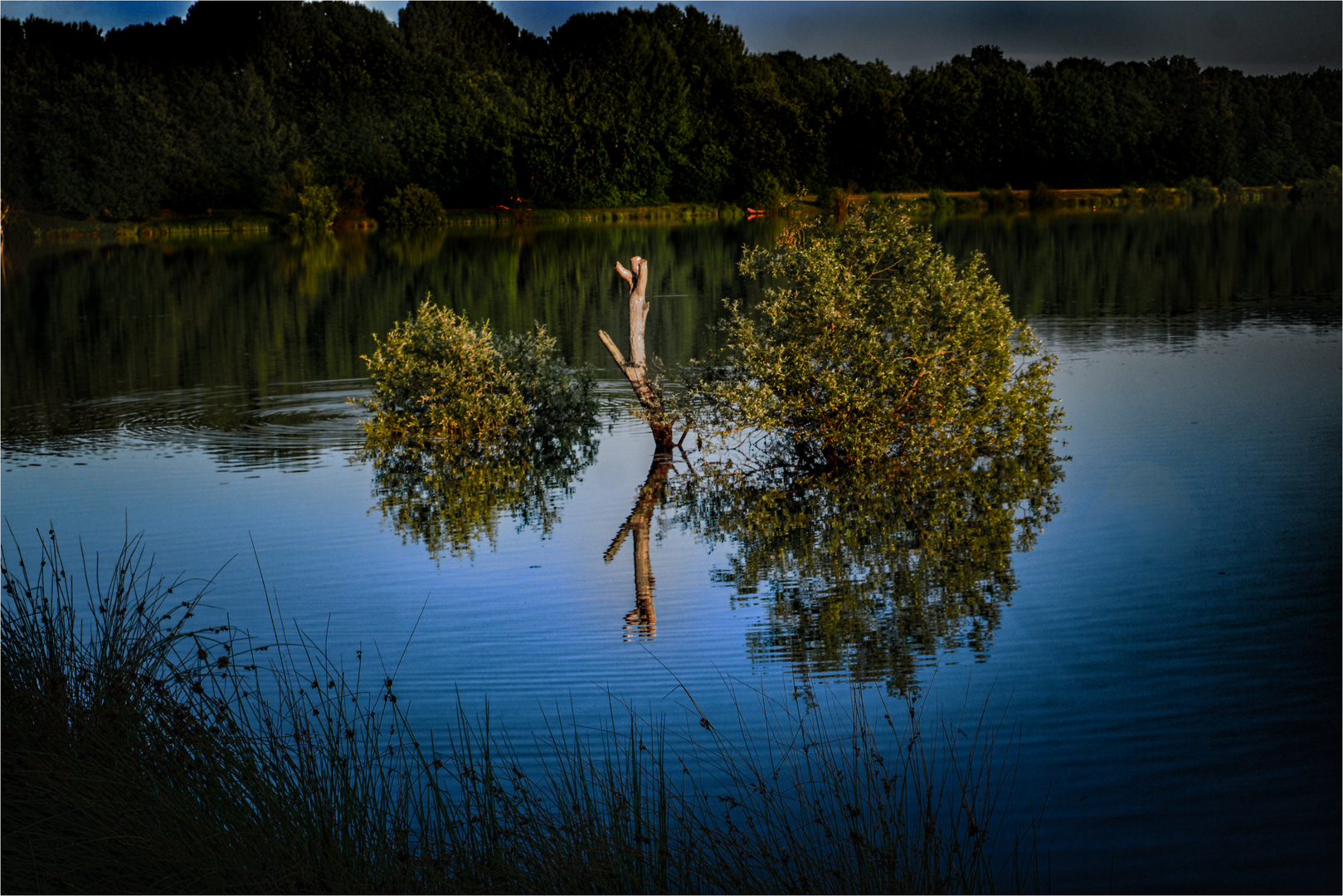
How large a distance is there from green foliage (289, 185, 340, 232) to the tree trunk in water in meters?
74.0

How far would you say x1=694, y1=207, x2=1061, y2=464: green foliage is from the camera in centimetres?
1675

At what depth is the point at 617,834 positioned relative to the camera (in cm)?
623

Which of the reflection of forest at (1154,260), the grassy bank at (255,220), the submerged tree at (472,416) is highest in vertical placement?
the grassy bank at (255,220)

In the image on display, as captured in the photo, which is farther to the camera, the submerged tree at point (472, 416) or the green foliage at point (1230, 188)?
the green foliage at point (1230, 188)

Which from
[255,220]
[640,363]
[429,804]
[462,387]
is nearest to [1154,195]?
[255,220]

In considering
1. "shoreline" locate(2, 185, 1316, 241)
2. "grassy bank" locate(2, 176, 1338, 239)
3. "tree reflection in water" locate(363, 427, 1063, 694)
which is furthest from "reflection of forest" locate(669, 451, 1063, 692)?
"grassy bank" locate(2, 176, 1338, 239)

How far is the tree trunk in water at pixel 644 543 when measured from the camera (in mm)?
11710

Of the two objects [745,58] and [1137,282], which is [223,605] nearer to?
[1137,282]

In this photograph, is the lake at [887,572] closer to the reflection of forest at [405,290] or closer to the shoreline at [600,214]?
the reflection of forest at [405,290]

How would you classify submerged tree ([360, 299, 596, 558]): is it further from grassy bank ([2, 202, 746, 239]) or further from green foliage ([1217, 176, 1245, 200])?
green foliage ([1217, 176, 1245, 200])

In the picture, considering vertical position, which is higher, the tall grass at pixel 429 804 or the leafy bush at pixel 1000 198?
the leafy bush at pixel 1000 198

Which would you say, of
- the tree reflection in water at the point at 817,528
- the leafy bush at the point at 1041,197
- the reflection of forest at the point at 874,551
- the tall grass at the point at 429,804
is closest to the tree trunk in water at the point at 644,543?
the tree reflection in water at the point at 817,528

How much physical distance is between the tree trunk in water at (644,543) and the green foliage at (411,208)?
7791 centimetres

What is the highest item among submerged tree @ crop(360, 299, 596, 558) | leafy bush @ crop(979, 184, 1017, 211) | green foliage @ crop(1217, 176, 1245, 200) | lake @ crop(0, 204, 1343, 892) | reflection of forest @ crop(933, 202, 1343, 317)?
green foliage @ crop(1217, 176, 1245, 200)
